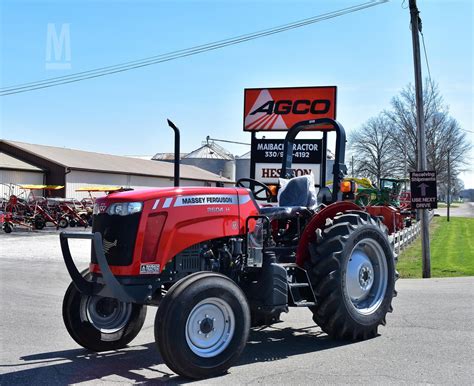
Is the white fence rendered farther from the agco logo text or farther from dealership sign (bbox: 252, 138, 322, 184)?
the agco logo text

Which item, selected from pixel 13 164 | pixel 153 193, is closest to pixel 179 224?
pixel 153 193

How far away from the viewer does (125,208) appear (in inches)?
221

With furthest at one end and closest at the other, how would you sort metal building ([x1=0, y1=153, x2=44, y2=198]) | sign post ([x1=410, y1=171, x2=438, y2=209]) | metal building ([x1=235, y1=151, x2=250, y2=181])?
1. metal building ([x1=235, y1=151, x2=250, y2=181])
2. metal building ([x1=0, y1=153, x2=44, y2=198])
3. sign post ([x1=410, y1=171, x2=438, y2=209])

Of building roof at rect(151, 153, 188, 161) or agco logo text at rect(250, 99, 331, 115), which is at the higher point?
building roof at rect(151, 153, 188, 161)

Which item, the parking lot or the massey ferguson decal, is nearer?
the parking lot

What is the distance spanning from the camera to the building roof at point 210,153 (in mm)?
72812

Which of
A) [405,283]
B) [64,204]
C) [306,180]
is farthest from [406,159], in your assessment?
[306,180]

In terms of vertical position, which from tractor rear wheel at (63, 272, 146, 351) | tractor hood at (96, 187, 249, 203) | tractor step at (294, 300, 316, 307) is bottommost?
tractor rear wheel at (63, 272, 146, 351)

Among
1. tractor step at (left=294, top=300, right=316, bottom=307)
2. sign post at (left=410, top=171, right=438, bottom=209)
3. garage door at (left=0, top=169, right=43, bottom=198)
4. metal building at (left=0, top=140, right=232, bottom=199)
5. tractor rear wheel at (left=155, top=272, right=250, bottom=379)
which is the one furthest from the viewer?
metal building at (left=0, top=140, right=232, bottom=199)

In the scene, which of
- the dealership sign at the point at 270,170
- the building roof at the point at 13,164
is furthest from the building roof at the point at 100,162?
the dealership sign at the point at 270,170

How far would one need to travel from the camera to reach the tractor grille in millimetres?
5555

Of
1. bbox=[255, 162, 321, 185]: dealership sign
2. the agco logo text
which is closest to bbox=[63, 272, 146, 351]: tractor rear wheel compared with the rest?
bbox=[255, 162, 321, 185]: dealership sign

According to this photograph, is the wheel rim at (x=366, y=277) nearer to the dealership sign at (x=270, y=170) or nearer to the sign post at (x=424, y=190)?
the sign post at (x=424, y=190)

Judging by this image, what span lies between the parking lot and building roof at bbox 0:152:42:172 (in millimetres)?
32049
